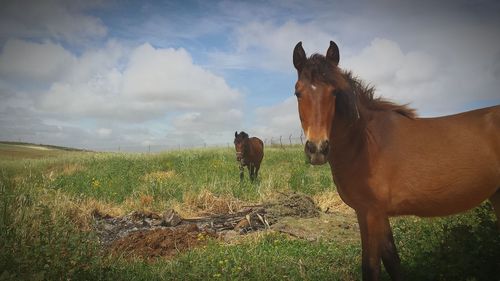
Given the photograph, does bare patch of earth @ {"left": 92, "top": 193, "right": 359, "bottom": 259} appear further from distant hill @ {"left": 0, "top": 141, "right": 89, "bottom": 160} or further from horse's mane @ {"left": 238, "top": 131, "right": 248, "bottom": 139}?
distant hill @ {"left": 0, "top": 141, "right": 89, "bottom": 160}

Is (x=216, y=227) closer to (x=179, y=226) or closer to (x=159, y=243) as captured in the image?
(x=179, y=226)

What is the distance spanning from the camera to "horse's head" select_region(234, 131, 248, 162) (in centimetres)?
A: 1795

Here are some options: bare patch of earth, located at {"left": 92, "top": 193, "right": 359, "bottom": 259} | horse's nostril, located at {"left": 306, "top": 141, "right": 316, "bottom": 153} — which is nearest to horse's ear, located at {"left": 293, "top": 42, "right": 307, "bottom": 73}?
horse's nostril, located at {"left": 306, "top": 141, "right": 316, "bottom": 153}

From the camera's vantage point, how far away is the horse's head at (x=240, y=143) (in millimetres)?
17953

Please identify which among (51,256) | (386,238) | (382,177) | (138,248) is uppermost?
(382,177)

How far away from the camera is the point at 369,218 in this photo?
12.6 feet

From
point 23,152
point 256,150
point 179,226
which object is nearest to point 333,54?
point 179,226

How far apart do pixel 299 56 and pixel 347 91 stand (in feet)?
2.04

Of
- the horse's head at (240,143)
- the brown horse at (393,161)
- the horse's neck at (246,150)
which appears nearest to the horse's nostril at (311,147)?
the brown horse at (393,161)

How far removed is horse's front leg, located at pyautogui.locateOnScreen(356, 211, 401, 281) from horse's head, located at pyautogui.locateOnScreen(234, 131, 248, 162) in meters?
13.9

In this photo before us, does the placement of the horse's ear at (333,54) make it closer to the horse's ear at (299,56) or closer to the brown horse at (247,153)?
the horse's ear at (299,56)

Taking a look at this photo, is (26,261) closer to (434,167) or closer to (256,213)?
(434,167)

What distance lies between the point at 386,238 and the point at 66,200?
7.55 meters

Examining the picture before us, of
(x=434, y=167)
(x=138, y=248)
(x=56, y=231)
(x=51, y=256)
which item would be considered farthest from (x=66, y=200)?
(x=434, y=167)
